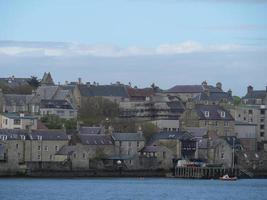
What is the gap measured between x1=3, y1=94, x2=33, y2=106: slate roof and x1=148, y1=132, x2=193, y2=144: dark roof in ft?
79.7

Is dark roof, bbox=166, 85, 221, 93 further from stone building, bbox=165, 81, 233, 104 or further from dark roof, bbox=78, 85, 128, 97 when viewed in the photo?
dark roof, bbox=78, 85, 128, 97

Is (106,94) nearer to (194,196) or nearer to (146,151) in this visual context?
(146,151)

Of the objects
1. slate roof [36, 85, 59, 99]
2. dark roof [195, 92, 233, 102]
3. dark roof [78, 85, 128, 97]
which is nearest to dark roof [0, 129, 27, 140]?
slate roof [36, 85, 59, 99]

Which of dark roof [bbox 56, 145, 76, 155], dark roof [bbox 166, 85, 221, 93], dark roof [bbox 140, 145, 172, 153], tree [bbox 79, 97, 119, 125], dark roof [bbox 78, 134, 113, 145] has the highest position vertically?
dark roof [bbox 166, 85, 221, 93]

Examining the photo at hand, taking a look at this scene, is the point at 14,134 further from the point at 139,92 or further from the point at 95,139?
the point at 139,92


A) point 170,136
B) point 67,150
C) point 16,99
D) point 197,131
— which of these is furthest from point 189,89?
point 67,150

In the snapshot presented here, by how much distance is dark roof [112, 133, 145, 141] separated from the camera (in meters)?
119

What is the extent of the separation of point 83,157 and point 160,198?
97.1 ft

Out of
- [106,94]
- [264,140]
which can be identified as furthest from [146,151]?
[106,94]

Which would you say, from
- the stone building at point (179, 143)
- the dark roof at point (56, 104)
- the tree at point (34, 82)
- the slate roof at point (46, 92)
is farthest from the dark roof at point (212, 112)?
the tree at point (34, 82)

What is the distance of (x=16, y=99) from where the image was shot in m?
143

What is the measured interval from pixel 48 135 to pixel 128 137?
332 inches

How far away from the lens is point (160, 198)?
278 ft

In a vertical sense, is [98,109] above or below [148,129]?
above
